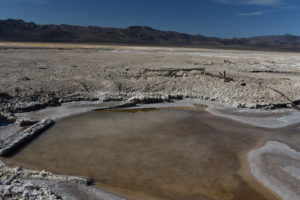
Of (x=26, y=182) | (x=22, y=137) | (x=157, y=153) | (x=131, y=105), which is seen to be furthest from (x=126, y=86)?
(x=26, y=182)

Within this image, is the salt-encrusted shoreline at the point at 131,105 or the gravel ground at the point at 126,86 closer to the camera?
the salt-encrusted shoreline at the point at 131,105

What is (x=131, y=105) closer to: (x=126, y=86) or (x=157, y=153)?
(x=126, y=86)

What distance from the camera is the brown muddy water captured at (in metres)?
4.71

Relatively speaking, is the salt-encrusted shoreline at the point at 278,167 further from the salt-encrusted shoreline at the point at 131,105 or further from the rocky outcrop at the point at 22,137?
the rocky outcrop at the point at 22,137

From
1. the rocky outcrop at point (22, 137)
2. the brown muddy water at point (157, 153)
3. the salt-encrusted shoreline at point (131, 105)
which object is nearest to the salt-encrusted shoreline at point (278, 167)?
the brown muddy water at point (157, 153)

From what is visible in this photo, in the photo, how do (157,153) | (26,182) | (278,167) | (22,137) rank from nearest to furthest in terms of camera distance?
(26,182) → (278,167) → (157,153) → (22,137)

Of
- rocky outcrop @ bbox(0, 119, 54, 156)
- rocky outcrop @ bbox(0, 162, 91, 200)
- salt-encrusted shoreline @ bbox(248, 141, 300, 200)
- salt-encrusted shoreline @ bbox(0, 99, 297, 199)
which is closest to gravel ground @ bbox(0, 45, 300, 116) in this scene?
salt-encrusted shoreline @ bbox(0, 99, 297, 199)

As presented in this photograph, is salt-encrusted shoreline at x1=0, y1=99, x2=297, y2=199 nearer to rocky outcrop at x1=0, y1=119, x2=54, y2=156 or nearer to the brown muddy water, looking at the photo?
the brown muddy water

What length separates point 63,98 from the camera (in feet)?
31.6

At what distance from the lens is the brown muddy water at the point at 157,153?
4707 millimetres

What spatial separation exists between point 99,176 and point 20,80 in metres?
7.58

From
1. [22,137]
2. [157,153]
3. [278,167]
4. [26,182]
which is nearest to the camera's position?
[26,182]

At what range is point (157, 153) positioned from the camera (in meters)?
5.96

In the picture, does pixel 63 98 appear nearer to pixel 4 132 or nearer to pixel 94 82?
pixel 94 82
